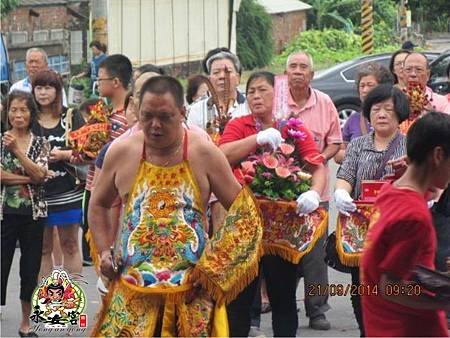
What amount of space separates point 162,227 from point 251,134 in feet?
6.22

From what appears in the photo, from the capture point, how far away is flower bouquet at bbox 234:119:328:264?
694 centimetres

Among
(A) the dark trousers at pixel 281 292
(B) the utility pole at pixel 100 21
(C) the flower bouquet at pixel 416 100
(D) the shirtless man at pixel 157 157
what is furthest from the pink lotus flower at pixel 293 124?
(B) the utility pole at pixel 100 21

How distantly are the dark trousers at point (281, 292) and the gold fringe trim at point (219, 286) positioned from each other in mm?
1383

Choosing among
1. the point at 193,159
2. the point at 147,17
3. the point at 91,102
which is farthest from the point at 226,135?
the point at 147,17

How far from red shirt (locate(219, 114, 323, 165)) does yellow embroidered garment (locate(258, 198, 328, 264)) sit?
1.16 ft

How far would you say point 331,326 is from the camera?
866cm

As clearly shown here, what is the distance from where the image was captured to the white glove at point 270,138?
22.7ft

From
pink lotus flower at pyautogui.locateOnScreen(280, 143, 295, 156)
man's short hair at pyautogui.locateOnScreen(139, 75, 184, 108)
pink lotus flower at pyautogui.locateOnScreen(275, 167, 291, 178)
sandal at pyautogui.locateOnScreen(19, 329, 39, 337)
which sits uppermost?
man's short hair at pyautogui.locateOnScreen(139, 75, 184, 108)

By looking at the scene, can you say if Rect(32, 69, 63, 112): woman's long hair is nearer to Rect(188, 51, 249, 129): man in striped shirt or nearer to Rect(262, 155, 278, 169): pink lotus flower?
Rect(188, 51, 249, 129): man in striped shirt

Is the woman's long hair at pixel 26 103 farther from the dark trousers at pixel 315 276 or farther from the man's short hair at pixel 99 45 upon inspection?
the man's short hair at pixel 99 45

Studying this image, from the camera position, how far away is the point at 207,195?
223 inches

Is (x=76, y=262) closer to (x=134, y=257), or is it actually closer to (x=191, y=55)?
(x=134, y=257)

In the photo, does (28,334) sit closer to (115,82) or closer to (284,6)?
(115,82)

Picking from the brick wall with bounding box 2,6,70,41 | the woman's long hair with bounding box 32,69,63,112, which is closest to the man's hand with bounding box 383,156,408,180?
the woman's long hair with bounding box 32,69,63,112
